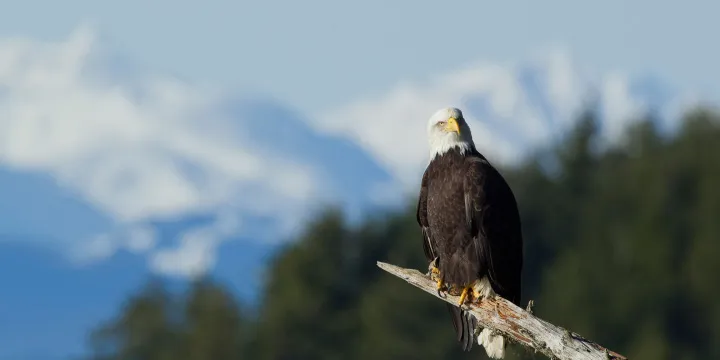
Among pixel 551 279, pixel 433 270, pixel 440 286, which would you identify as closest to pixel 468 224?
pixel 433 270

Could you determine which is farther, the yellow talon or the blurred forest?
the blurred forest

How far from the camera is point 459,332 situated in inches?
567

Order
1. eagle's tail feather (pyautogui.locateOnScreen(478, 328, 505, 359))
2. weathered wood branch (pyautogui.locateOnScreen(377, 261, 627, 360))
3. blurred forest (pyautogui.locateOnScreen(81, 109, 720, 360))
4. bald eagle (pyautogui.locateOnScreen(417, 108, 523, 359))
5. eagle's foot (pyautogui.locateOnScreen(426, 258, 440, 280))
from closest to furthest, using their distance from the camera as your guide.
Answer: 1. weathered wood branch (pyautogui.locateOnScreen(377, 261, 627, 360))
2. eagle's tail feather (pyautogui.locateOnScreen(478, 328, 505, 359))
3. bald eagle (pyautogui.locateOnScreen(417, 108, 523, 359))
4. eagle's foot (pyautogui.locateOnScreen(426, 258, 440, 280))
5. blurred forest (pyautogui.locateOnScreen(81, 109, 720, 360))

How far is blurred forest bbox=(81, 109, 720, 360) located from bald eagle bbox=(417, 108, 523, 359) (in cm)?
5736

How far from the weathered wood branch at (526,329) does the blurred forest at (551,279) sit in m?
58.3

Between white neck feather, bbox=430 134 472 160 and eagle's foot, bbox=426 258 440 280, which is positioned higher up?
white neck feather, bbox=430 134 472 160

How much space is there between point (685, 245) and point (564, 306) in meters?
9.58

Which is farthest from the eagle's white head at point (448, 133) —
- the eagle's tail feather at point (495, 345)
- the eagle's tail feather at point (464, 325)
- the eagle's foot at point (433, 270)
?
the eagle's tail feather at point (495, 345)

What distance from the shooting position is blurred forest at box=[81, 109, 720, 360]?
262 ft

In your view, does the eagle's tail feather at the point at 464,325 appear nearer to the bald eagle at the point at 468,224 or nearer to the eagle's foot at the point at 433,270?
the bald eagle at the point at 468,224

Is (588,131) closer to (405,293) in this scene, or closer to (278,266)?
(278,266)

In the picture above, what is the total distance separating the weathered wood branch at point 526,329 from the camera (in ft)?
37.0

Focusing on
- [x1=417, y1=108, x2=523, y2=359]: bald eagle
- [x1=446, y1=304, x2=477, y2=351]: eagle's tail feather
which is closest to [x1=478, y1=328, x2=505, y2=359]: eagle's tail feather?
[x1=417, y1=108, x2=523, y2=359]: bald eagle

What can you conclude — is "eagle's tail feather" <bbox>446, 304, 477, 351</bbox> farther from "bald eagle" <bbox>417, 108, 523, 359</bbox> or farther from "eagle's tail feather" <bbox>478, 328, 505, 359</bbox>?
"eagle's tail feather" <bbox>478, 328, 505, 359</bbox>
